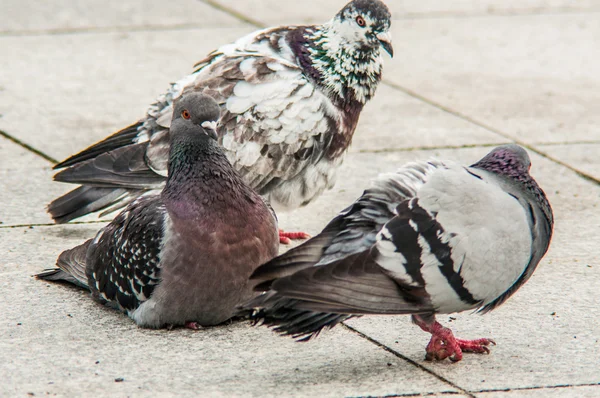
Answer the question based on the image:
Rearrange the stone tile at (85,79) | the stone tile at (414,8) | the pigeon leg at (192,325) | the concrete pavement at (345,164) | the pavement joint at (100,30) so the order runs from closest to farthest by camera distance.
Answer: the concrete pavement at (345,164)
the pigeon leg at (192,325)
the stone tile at (85,79)
the pavement joint at (100,30)
the stone tile at (414,8)

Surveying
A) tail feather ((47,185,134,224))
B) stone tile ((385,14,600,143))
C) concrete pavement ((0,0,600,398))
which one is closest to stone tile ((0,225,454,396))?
concrete pavement ((0,0,600,398))

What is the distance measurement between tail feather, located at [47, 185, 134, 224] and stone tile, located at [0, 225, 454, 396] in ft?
2.56

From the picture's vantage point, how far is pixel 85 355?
4.45m

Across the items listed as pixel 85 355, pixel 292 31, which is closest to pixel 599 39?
pixel 292 31

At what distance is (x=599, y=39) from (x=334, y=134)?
5161 mm

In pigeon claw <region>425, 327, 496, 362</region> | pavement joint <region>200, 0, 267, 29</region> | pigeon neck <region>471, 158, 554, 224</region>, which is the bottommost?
pigeon claw <region>425, 327, 496, 362</region>

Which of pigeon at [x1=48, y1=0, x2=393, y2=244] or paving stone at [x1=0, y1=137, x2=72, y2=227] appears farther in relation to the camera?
paving stone at [x1=0, y1=137, x2=72, y2=227]

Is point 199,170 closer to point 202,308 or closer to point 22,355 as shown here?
point 202,308

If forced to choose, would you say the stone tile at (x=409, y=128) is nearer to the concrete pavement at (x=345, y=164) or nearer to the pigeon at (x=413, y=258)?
the concrete pavement at (x=345, y=164)

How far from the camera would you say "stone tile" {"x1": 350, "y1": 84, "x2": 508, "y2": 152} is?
7613 millimetres

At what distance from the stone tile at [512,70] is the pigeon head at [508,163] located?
10.1 feet

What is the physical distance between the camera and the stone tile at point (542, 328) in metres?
4.32

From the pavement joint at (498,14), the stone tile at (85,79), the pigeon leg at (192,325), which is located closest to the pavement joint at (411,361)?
the pigeon leg at (192,325)

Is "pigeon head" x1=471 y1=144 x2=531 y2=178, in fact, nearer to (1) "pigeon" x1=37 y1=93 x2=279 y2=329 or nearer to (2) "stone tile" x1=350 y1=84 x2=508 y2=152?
(1) "pigeon" x1=37 y1=93 x2=279 y2=329
